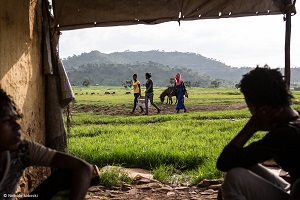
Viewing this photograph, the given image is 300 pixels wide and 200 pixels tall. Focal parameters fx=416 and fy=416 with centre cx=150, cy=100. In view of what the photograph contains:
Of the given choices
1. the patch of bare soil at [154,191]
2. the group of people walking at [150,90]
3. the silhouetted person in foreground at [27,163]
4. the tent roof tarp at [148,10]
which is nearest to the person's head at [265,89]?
the silhouetted person in foreground at [27,163]

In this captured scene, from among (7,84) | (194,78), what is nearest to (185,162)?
(7,84)

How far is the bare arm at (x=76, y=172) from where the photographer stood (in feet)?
8.21

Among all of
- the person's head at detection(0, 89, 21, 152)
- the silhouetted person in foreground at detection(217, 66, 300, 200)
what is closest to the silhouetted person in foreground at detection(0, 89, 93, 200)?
the person's head at detection(0, 89, 21, 152)

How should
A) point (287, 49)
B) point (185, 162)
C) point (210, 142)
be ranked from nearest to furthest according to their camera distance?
point (287, 49)
point (185, 162)
point (210, 142)

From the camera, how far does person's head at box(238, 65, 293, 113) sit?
2.50 m

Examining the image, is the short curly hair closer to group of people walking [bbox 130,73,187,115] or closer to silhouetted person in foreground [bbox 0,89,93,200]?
silhouetted person in foreground [bbox 0,89,93,200]

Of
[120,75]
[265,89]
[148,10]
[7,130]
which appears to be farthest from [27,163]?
[120,75]

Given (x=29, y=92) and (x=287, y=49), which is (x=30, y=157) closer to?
(x=29, y=92)

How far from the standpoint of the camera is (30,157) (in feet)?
8.14

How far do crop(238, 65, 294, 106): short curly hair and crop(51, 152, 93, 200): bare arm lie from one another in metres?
1.11

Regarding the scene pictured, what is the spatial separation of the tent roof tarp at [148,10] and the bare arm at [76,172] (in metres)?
3.01

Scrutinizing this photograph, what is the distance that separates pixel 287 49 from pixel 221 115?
9.45 meters

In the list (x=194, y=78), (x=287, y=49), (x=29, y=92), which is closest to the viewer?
(x=29, y=92)

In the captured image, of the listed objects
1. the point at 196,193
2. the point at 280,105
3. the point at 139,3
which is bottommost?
the point at 196,193
